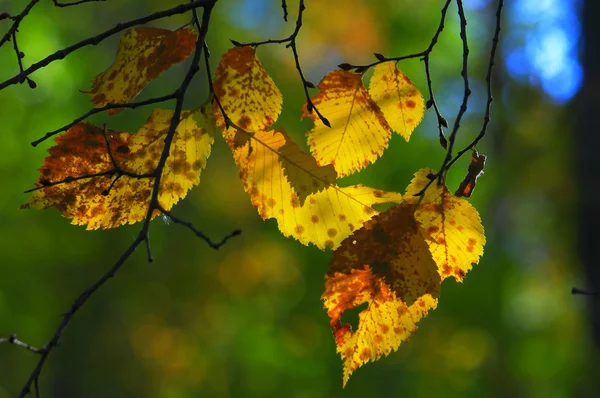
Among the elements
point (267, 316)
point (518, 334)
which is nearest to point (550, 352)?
point (518, 334)

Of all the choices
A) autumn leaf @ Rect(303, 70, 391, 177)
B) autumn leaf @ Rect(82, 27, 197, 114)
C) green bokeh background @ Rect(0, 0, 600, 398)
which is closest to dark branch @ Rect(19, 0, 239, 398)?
autumn leaf @ Rect(82, 27, 197, 114)

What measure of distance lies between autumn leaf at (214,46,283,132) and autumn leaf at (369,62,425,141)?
0.34 feet

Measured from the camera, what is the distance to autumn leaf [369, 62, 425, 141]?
0.57 m

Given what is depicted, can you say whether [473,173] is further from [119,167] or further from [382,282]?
[119,167]

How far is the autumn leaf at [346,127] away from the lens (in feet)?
1.80

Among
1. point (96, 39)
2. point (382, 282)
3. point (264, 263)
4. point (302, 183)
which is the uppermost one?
point (264, 263)

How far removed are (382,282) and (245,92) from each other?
20cm

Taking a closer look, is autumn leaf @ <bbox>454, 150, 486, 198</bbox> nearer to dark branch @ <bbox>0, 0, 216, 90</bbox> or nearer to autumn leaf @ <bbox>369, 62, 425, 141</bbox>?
autumn leaf @ <bbox>369, 62, 425, 141</bbox>

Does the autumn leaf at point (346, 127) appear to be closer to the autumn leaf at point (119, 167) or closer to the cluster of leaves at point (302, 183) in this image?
the cluster of leaves at point (302, 183)

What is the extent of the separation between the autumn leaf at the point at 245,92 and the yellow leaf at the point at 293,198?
0.06 ft

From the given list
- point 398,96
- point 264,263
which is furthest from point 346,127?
point 264,263

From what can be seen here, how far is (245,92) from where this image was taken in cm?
52

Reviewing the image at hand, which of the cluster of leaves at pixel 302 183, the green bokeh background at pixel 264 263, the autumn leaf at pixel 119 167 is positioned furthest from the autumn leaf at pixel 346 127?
the green bokeh background at pixel 264 263

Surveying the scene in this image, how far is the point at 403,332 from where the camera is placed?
0.52m
